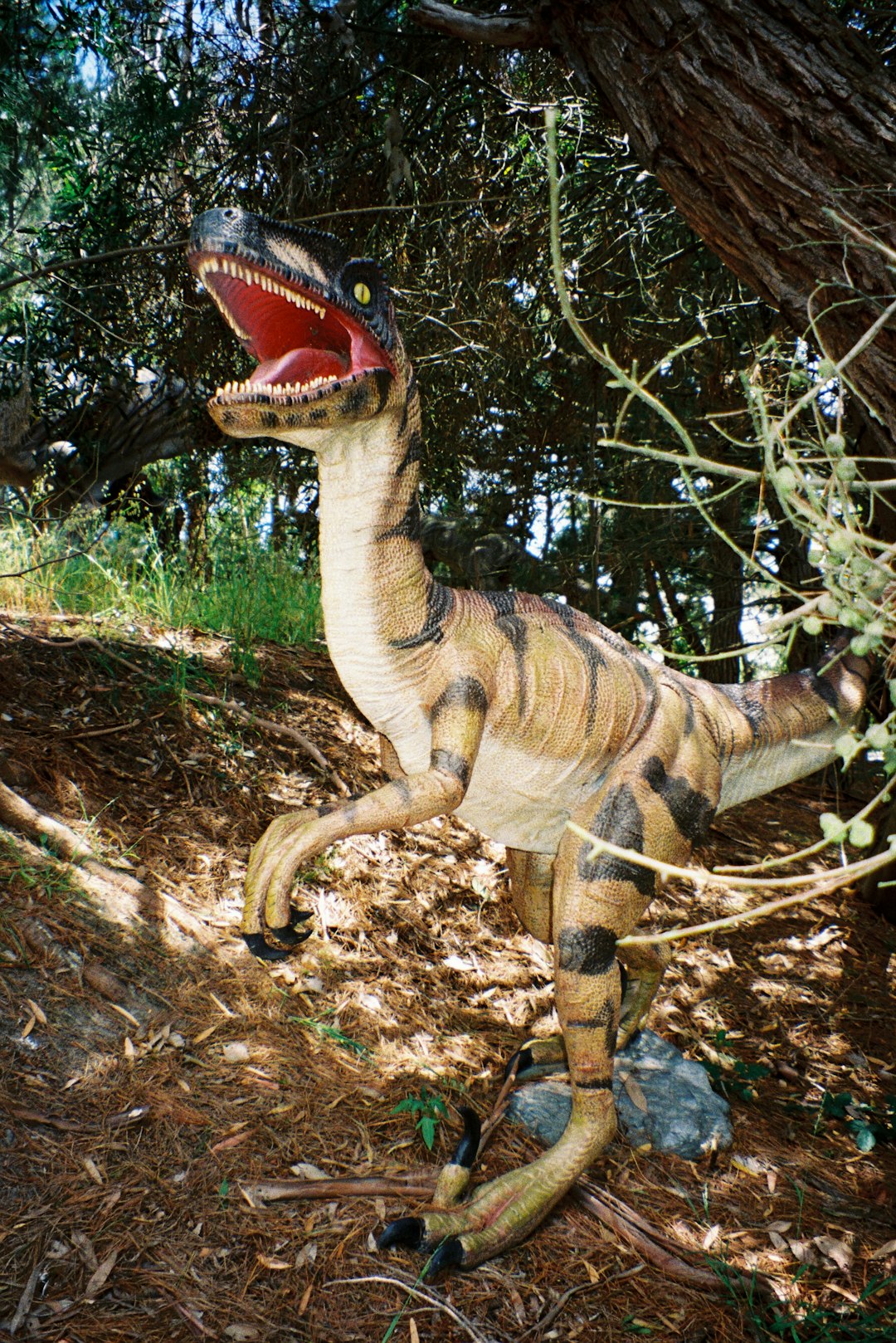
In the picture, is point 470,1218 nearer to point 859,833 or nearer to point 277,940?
point 277,940

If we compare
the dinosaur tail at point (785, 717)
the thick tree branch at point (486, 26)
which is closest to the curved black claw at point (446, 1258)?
the dinosaur tail at point (785, 717)

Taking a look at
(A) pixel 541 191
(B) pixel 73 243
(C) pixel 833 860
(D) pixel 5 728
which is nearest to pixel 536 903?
(D) pixel 5 728

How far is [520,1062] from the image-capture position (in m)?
2.85

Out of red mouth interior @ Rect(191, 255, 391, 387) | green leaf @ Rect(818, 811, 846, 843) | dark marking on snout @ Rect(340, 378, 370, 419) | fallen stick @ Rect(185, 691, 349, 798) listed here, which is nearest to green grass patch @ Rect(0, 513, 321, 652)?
fallen stick @ Rect(185, 691, 349, 798)

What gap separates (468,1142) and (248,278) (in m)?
1.95

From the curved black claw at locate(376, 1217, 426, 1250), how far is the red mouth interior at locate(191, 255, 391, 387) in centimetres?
176

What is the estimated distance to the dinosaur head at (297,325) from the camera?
1834mm

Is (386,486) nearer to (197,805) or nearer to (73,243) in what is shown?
(197,805)

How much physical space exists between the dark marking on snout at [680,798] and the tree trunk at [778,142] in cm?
89

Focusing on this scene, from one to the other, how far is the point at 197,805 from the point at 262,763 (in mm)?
411

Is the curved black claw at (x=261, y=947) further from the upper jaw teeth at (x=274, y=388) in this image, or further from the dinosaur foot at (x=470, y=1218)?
the upper jaw teeth at (x=274, y=388)

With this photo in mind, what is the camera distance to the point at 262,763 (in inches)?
154

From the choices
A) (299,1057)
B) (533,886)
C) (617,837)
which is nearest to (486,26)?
(617,837)

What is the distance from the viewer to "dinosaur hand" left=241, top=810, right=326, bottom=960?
6.54 feet
